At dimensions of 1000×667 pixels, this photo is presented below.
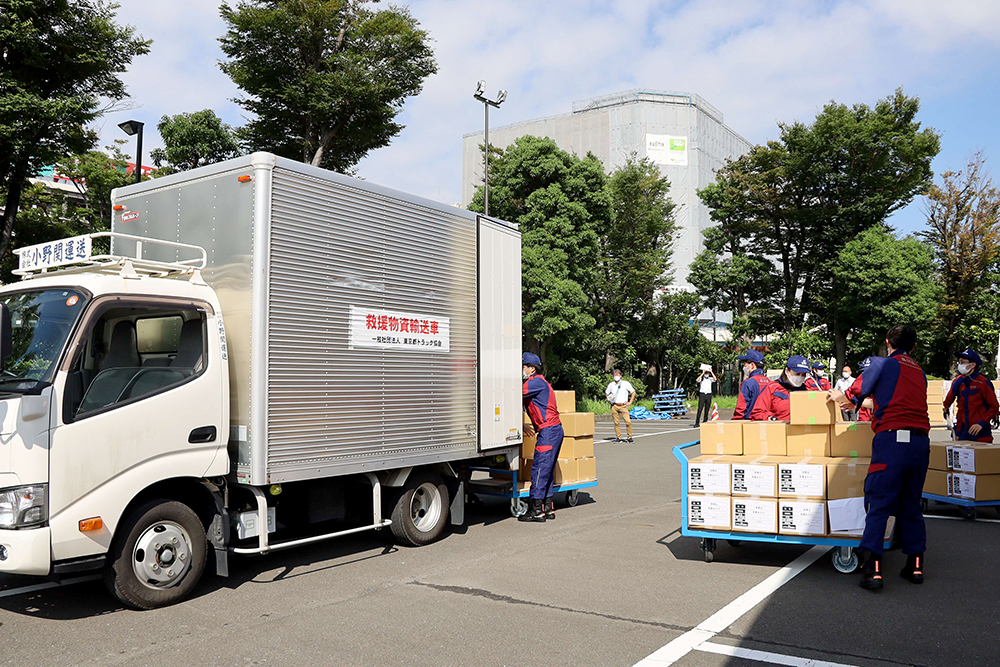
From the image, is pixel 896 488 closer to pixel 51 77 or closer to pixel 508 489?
pixel 508 489

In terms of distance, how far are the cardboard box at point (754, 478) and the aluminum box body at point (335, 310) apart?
2662mm

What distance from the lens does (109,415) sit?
210 inches

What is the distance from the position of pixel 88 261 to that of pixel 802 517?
20.0 feet

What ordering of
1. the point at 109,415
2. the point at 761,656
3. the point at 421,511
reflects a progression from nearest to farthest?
the point at 761,656
the point at 109,415
the point at 421,511

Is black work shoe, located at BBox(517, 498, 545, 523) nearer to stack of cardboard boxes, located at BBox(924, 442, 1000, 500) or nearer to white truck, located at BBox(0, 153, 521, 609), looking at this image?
white truck, located at BBox(0, 153, 521, 609)

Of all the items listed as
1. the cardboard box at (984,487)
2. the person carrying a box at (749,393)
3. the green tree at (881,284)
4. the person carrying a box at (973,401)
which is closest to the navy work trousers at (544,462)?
the person carrying a box at (749,393)

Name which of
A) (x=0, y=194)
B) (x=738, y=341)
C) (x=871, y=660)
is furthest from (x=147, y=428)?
(x=738, y=341)

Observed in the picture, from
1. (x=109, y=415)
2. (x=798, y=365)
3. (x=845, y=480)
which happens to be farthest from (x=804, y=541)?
(x=109, y=415)

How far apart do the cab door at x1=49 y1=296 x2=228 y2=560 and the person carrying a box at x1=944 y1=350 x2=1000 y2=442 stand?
8.66 meters

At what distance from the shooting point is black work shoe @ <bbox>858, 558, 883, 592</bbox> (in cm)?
598

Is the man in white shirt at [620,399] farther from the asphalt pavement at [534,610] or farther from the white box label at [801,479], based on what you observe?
the white box label at [801,479]

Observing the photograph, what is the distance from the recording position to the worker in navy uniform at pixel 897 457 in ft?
19.8

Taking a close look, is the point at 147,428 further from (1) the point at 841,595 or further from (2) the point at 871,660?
(1) the point at 841,595

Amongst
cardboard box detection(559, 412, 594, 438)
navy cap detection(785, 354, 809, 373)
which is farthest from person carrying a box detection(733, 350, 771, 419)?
cardboard box detection(559, 412, 594, 438)
